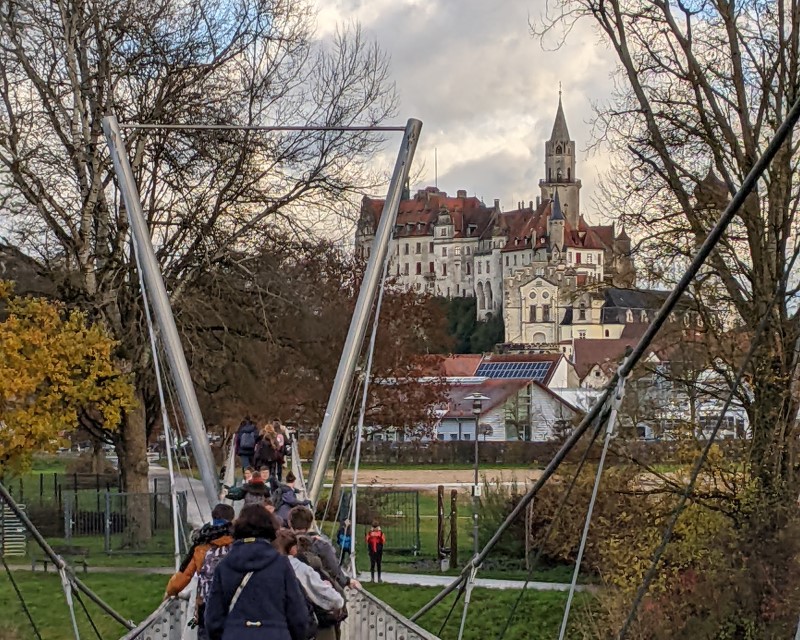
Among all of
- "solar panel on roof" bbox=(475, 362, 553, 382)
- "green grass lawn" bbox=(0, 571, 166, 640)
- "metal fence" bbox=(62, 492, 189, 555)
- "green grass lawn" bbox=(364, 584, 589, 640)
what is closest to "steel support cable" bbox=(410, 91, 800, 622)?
"green grass lawn" bbox=(0, 571, 166, 640)

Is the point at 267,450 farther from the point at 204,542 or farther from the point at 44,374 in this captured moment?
the point at 204,542

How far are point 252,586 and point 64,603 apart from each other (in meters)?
19.7

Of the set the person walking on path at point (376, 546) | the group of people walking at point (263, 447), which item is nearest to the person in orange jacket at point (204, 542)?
the group of people walking at point (263, 447)

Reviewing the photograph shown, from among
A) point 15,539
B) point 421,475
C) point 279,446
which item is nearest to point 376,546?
point 279,446

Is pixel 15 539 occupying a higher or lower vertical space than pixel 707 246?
lower

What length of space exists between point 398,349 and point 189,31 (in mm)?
22043

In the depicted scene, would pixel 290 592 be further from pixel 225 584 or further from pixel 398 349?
pixel 398 349

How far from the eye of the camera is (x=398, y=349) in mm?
50688

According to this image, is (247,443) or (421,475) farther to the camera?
(421,475)

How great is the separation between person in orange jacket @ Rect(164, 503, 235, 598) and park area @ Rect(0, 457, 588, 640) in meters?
8.38

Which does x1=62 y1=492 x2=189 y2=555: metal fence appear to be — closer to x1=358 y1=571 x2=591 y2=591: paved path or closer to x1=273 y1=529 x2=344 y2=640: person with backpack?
x1=358 y1=571 x2=591 y2=591: paved path

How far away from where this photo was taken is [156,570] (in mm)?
30047

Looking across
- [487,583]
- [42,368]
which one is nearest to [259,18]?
[42,368]

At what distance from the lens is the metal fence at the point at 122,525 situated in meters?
32.8
